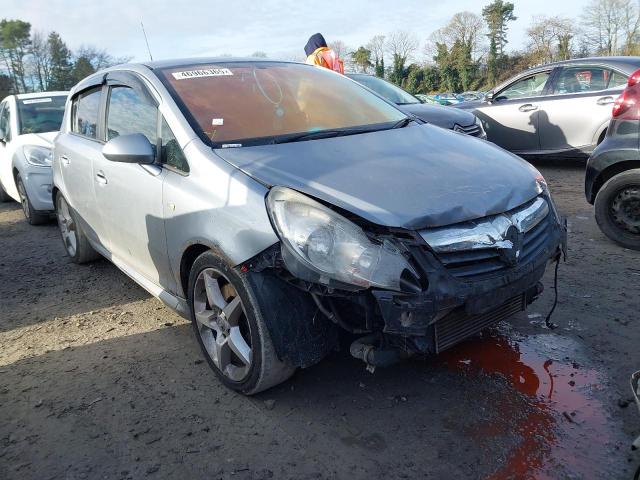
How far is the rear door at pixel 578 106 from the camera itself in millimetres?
7375

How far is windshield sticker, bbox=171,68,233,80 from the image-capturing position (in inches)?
136

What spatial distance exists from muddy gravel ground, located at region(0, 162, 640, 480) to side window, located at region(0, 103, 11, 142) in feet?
16.2

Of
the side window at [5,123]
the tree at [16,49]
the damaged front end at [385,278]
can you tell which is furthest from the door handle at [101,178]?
the tree at [16,49]

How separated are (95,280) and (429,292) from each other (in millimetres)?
3613

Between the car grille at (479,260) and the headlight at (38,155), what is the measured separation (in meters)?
6.22

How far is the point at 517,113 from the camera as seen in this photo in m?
8.34

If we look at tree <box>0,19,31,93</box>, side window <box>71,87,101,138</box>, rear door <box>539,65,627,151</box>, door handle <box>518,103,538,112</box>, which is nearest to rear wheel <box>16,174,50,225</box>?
side window <box>71,87,101,138</box>

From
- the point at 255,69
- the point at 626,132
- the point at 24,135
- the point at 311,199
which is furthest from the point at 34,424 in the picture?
the point at 24,135

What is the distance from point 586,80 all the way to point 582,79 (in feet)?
0.21

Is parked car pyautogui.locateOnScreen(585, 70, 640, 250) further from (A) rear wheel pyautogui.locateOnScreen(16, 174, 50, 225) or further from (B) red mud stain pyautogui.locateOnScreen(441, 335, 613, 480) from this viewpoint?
(A) rear wheel pyautogui.locateOnScreen(16, 174, 50, 225)

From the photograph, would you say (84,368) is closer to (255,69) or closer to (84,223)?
(84,223)

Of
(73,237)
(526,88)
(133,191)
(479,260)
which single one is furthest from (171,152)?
(526,88)

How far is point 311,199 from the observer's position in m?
2.39

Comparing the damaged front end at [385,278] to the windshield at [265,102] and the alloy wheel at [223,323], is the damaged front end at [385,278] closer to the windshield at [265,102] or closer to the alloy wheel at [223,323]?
the alloy wheel at [223,323]
